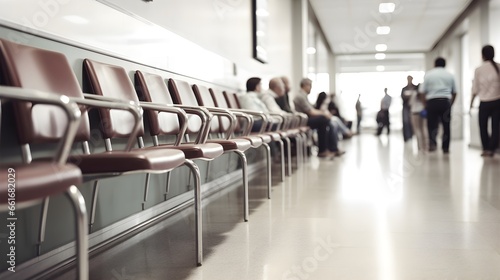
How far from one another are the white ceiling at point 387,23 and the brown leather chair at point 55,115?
29.6 feet

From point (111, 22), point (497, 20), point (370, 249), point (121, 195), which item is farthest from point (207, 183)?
point (497, 20)

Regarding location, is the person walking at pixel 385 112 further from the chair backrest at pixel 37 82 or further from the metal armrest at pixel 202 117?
the chair backrest at pixel 37 82

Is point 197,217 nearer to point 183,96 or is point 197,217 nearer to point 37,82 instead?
point 37,82

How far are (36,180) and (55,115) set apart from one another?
2.47 ft

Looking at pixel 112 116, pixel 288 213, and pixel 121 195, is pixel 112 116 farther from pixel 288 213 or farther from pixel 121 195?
pixel 288 213

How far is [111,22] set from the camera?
2.34 meters

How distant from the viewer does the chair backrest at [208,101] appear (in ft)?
10.5

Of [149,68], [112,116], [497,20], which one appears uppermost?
[497,20]

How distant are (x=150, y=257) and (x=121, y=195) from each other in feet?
1.78

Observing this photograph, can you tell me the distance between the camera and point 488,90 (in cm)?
607

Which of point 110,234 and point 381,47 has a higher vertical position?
point 381,47

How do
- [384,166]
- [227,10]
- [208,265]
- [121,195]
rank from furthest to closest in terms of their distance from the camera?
[384,166] < [227,10] < [121,195] < [208,265]

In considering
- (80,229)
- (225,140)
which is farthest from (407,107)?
(80,229)

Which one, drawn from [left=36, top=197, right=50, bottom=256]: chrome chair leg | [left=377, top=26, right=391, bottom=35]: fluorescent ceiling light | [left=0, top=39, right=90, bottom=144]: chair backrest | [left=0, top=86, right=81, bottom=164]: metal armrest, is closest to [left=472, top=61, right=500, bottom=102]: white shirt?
[left=0, top=39, right=90, bottom=144]: chair backrest
